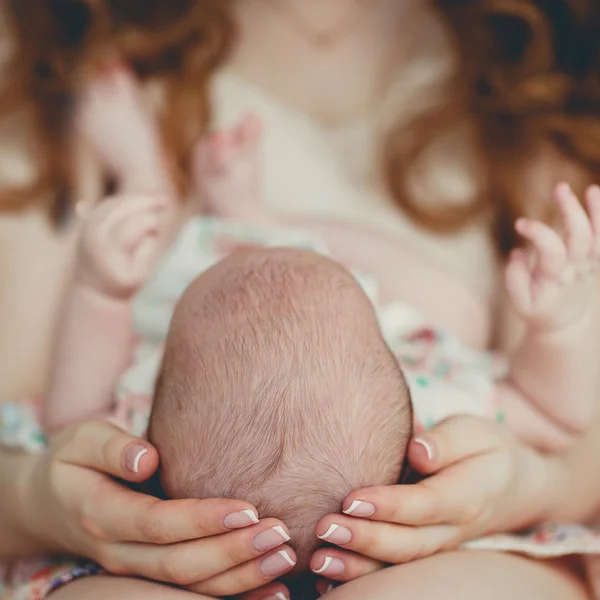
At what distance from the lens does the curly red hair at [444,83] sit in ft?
3.84

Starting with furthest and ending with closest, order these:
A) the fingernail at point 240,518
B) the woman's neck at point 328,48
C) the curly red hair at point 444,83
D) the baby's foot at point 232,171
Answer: the woman's neck at point 328,48
the curly red hair at point 444,83
the baby's foot at point 232,171
the fingernail at point 240,518

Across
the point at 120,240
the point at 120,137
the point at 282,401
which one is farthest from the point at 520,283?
the point at 120,137

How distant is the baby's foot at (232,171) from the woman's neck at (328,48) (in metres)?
0.30

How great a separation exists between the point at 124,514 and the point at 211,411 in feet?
0.37

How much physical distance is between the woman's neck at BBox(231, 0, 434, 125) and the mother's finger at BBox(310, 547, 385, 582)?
35.6 inches

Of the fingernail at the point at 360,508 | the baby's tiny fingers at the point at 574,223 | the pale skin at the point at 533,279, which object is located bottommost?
the fingernail at the point at 360,508

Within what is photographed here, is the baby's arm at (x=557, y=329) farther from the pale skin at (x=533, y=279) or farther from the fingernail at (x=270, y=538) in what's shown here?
the fingernail at (x=270, y=538)

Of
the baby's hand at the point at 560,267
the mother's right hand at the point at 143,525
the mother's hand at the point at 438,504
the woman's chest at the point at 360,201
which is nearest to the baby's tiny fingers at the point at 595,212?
the baby's hand at the point at 560,267

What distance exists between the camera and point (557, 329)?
0.83m

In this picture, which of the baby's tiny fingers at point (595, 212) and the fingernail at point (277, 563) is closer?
the fingernail at point (277, 563)

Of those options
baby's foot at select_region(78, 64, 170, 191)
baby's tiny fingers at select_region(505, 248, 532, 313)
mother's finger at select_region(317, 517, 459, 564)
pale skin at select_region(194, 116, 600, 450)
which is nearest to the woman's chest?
pale skin at select_region(194, 116, 600, 450)

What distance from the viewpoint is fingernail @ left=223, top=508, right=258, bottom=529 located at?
57cm

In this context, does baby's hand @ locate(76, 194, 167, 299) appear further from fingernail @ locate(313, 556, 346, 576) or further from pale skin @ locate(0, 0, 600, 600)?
fingernail @ locate(313, 556, 346, 576)

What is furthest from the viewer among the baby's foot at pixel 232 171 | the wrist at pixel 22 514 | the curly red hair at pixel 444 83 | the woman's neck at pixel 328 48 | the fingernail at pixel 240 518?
the woman's neck at pixel 328 48
